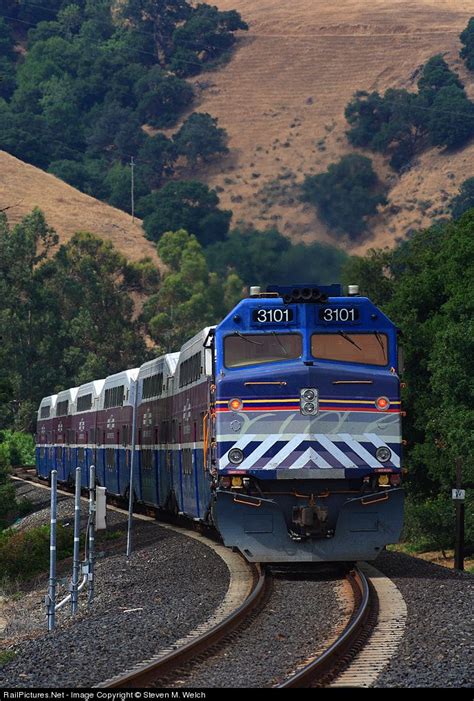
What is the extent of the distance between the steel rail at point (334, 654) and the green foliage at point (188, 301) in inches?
4602

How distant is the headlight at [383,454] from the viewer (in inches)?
882

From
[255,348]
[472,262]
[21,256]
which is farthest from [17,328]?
[255,348]

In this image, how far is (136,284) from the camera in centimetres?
16225

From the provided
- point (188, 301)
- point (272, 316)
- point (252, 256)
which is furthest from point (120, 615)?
point (252, 256)

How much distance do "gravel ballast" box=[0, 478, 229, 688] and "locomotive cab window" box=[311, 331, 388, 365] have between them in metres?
4.21

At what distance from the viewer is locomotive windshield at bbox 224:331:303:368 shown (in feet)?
74.9

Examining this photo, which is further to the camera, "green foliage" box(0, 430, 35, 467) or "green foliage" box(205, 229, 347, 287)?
"green foliage" box(205, 229, 347, 287)

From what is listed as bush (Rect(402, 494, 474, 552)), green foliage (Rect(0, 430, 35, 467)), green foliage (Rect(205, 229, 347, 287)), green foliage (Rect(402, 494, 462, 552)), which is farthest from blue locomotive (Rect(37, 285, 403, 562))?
green foliage (Rect(205, 229, 347, 287))

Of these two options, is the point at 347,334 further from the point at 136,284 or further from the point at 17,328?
the point at 136,284

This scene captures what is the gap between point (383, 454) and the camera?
2242 cm

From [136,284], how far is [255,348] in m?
140

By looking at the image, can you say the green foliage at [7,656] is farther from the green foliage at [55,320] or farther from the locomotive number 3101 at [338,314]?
the green foliage at [55,320]

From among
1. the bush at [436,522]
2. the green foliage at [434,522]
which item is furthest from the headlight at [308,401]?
the green foliage at [434,522]

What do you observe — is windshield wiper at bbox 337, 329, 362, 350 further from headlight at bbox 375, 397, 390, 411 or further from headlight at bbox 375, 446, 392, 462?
headlight at bbox 375, 446, 392, 462
